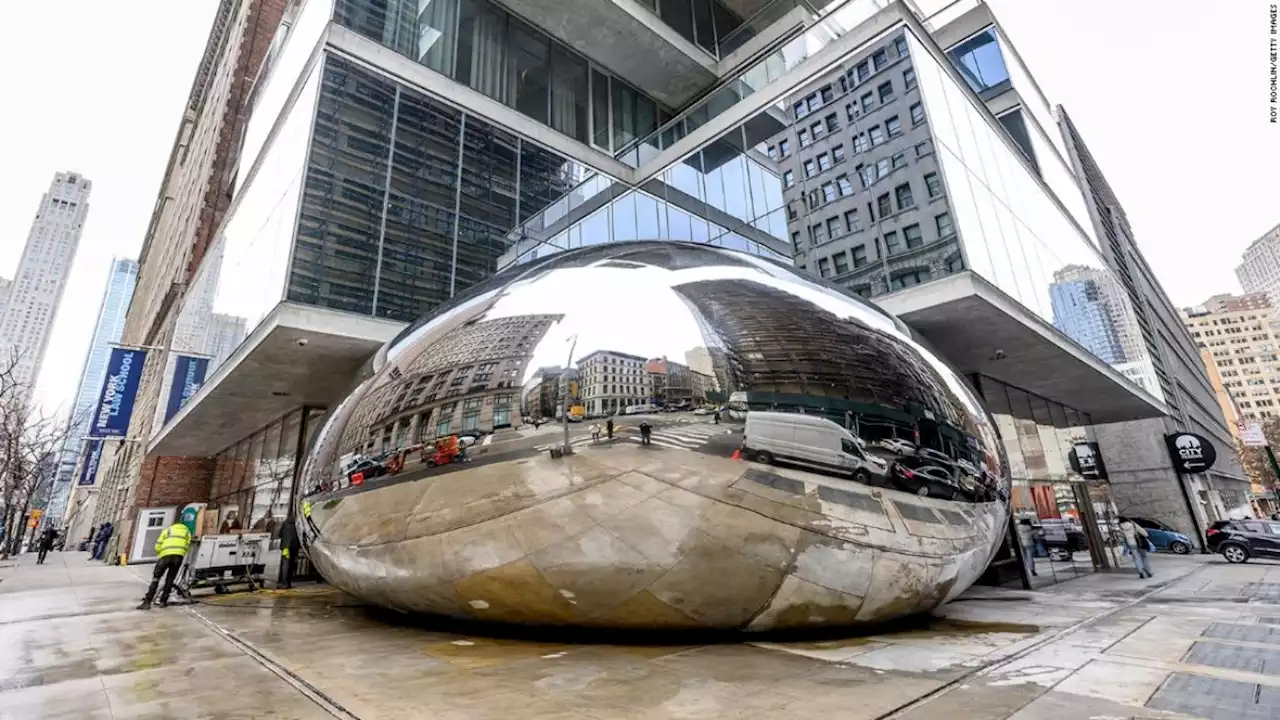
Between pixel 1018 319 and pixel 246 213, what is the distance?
62.6 ft

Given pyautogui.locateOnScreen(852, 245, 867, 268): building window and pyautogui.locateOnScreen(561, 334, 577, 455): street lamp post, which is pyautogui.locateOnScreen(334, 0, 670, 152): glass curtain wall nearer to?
pyautogui.locateOnScreen(852, 245, 867, 268): building window

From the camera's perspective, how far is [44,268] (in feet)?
370

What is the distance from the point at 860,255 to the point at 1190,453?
25546mm

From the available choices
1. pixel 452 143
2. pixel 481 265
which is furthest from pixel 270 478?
pixel 452 143

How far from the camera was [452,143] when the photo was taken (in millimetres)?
13438

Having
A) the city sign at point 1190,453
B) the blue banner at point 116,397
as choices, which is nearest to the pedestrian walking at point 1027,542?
the city sign at point 1190,453

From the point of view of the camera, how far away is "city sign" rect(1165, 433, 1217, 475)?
24.7 m

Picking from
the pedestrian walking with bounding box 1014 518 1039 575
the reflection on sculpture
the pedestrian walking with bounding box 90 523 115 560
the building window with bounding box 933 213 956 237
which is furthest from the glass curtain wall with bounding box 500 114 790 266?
the pedestrian walking with bounding box 90 523 115 560

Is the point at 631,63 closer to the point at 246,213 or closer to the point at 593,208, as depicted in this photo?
the point at 593,208

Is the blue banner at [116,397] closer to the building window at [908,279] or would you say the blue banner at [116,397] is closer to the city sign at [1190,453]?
the building window at [908,279]

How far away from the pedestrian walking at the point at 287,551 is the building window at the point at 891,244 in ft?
43.1

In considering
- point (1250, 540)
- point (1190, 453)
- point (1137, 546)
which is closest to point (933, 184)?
point (1137, 546)

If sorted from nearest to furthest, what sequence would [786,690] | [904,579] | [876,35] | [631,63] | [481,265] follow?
[786,690], [904,579], [876,35], [481,265], [631,63]

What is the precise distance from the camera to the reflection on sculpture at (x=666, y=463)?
14.1 feet
